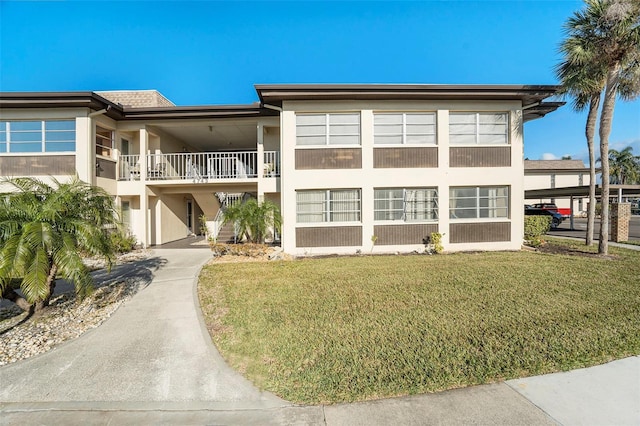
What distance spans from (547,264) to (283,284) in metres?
8.47

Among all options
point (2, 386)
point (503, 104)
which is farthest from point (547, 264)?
point (2, 386)

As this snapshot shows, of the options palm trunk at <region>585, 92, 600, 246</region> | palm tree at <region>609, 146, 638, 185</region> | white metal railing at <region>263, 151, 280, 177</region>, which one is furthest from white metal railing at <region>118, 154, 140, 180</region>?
palm tree at <region>609, 146, 638, 185</region>

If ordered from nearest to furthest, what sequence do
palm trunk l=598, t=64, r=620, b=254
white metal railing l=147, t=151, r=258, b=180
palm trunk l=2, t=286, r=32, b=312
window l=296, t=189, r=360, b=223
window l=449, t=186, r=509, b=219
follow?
palm trunk l=2, t=286, r=32, b=312, palm trunk l=598, t=64, r=620, b=254, window l=296, t=189, r=360, b=223, window l=449, t=186, r=509, b=219, white metal railing l=147, t=151, r=258, b=180

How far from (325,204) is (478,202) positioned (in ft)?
21.4

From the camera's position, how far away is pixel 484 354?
384 centimetres

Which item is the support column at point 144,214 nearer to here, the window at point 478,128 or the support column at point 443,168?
the support column at point 443,168

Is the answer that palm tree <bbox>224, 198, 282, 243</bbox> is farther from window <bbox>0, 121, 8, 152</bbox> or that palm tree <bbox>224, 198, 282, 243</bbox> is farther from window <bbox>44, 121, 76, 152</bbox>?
window <bbox>0, 121, 8, 152</bbox>

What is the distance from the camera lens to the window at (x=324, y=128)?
1122 centimetres

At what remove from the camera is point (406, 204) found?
37.8ft

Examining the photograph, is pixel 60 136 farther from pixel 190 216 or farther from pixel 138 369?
pixel 138 369

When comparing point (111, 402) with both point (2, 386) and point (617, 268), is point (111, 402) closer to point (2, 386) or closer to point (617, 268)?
point (2, 386)

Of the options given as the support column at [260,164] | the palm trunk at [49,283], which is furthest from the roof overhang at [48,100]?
the palm trunk at [49,283]

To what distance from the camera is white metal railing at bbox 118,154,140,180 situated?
1346 cm

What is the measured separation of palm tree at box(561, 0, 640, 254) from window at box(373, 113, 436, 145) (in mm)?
5323
